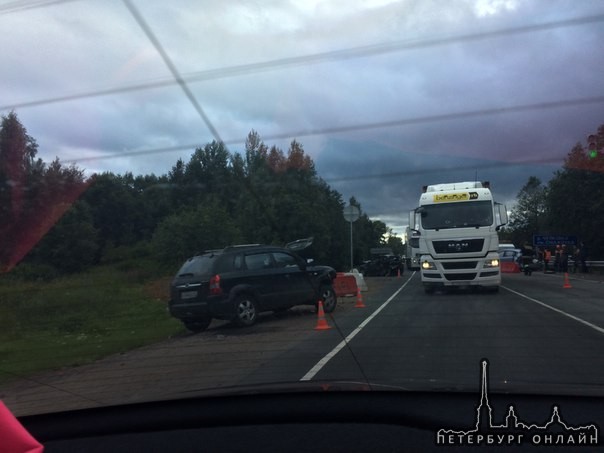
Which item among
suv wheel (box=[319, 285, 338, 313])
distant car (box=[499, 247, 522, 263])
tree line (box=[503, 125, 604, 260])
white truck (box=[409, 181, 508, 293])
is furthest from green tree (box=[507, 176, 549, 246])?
suv wheel (box=[319, 285, 338, 313])

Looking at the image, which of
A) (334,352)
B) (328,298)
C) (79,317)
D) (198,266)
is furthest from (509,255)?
(334,352)

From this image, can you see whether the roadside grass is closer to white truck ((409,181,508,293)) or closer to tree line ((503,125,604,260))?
white truck ((409,181,508,293))

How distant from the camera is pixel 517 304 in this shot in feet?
52.6

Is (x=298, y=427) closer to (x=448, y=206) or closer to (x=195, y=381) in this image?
(x=195, y=381)

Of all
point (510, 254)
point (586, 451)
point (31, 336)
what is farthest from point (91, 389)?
point (510, 254)

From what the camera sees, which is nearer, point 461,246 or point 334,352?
point 334,352

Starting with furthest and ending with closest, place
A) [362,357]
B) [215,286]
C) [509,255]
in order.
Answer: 1. [509,255]
2. [215,286]
3. [362,357]

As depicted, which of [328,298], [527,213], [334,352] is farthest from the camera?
[527,213]

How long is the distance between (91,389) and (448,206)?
47.4 feet

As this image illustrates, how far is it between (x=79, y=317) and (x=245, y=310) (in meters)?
4.86

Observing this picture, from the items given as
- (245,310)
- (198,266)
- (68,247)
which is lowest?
(245,310)

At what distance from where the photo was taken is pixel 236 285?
1311 cm

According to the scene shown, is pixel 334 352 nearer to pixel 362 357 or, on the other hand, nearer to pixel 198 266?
pixel 362 357

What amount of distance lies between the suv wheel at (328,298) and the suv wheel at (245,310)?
2.55 m
